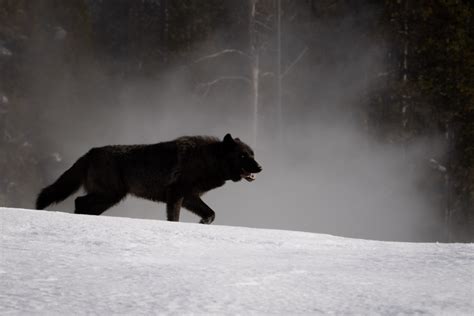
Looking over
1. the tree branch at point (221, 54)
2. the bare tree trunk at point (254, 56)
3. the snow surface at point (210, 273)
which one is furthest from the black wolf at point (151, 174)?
the tree branch at point (221, 54)

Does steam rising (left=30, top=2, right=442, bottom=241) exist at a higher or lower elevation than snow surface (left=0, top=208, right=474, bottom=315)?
higher

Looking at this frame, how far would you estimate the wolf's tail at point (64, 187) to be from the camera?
9.02m

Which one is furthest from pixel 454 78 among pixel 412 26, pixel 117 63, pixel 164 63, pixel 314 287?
pixel 314 287

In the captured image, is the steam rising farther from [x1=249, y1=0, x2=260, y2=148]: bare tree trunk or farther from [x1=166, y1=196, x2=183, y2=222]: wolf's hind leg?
[x1=166, y1=196, x2=183, y2=222]: wolf's hind leg

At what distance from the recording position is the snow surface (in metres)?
2.32

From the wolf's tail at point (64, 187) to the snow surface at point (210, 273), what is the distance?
4.68 m

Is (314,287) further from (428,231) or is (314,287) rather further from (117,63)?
(117,63)

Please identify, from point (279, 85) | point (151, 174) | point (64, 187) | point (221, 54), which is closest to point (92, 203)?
point (64, 187)

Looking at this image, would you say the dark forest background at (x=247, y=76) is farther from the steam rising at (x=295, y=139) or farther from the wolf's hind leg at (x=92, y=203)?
the wolf's hind leg at (x=92, y=203)

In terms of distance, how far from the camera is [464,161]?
78.1ft

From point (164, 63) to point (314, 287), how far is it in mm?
28306

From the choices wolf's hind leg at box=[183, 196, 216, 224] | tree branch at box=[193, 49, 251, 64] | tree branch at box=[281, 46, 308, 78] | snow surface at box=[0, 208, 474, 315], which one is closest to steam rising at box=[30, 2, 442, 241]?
tree branch at box=[281, 46, 308, 78]

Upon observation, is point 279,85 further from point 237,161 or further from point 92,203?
point 92,203

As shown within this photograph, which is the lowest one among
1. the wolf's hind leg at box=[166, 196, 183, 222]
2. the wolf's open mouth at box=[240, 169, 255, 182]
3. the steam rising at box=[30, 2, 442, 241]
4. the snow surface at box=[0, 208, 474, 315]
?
the snow surface at box=[0, 208, 474, 315]
